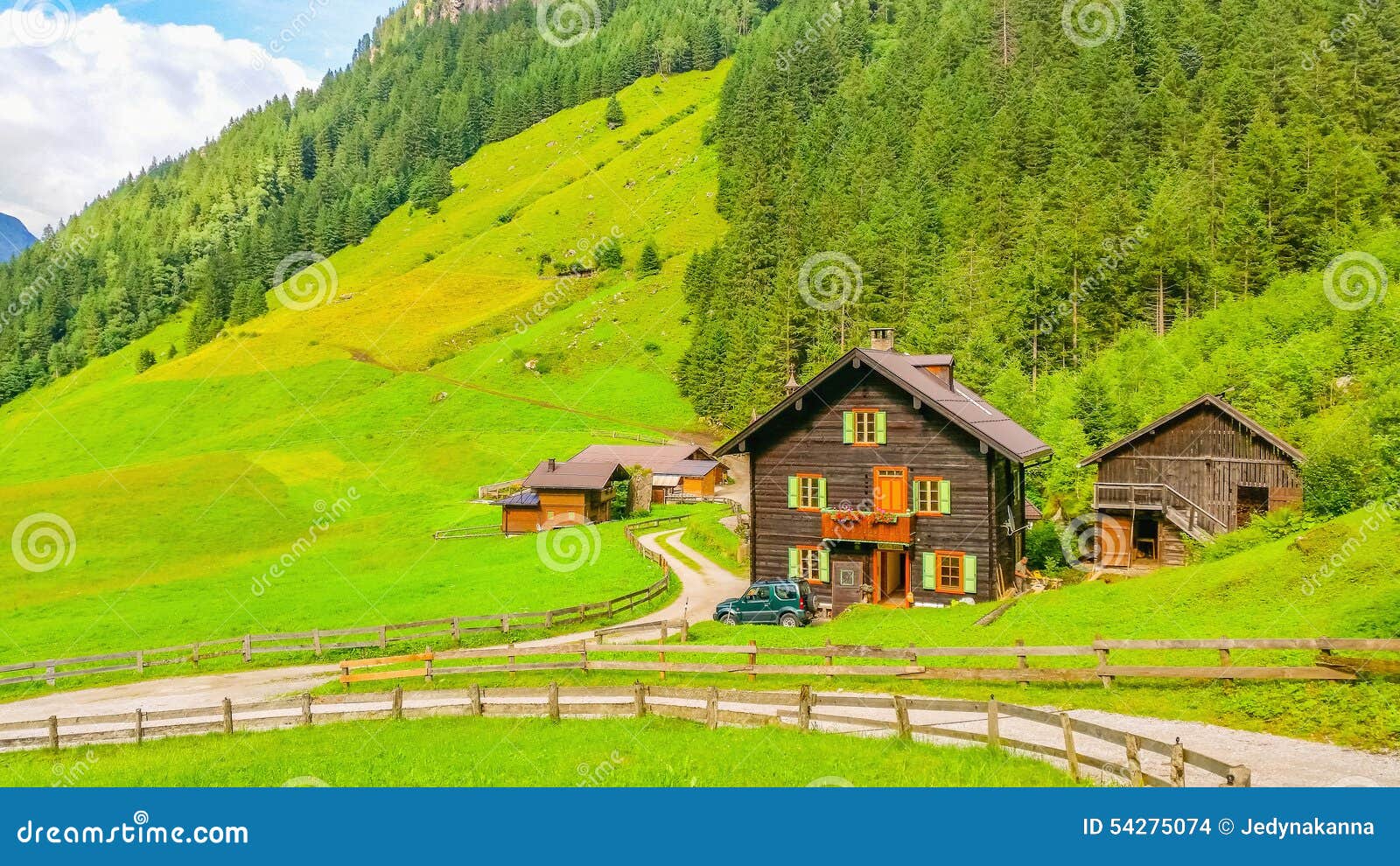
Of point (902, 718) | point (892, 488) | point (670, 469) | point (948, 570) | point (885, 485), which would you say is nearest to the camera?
point (902, 718)

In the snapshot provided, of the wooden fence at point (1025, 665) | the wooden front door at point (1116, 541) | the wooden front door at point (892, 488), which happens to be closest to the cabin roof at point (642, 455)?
the wooden front door at point (892, 488)

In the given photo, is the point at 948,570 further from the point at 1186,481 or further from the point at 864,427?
the point at 1186,481

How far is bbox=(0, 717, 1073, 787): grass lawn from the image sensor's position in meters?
15.0

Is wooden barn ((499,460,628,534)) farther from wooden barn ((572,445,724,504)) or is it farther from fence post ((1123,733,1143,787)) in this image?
fence post ((1123,733,1143,787))

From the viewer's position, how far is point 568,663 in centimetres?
2830

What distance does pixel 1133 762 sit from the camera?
12.7 m

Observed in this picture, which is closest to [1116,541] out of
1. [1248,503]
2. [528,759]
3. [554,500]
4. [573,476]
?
[1248,503]

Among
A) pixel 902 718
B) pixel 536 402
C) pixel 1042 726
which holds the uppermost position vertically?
pixel 536 402

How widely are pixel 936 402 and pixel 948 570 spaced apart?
6900 millimetres

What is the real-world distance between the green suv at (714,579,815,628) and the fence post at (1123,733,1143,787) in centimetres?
2249

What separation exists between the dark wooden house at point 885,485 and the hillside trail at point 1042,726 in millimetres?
8615

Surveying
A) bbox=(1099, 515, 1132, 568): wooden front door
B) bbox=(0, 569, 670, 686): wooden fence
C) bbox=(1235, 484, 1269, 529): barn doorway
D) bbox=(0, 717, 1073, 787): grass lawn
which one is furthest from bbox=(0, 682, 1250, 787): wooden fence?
bbox=(1099, 515, 1132, 568): wooden front door

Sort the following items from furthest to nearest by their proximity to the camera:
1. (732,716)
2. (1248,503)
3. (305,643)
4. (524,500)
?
(524,500), (1248,503), (305,643), (732,716)

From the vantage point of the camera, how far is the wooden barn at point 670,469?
287ft
